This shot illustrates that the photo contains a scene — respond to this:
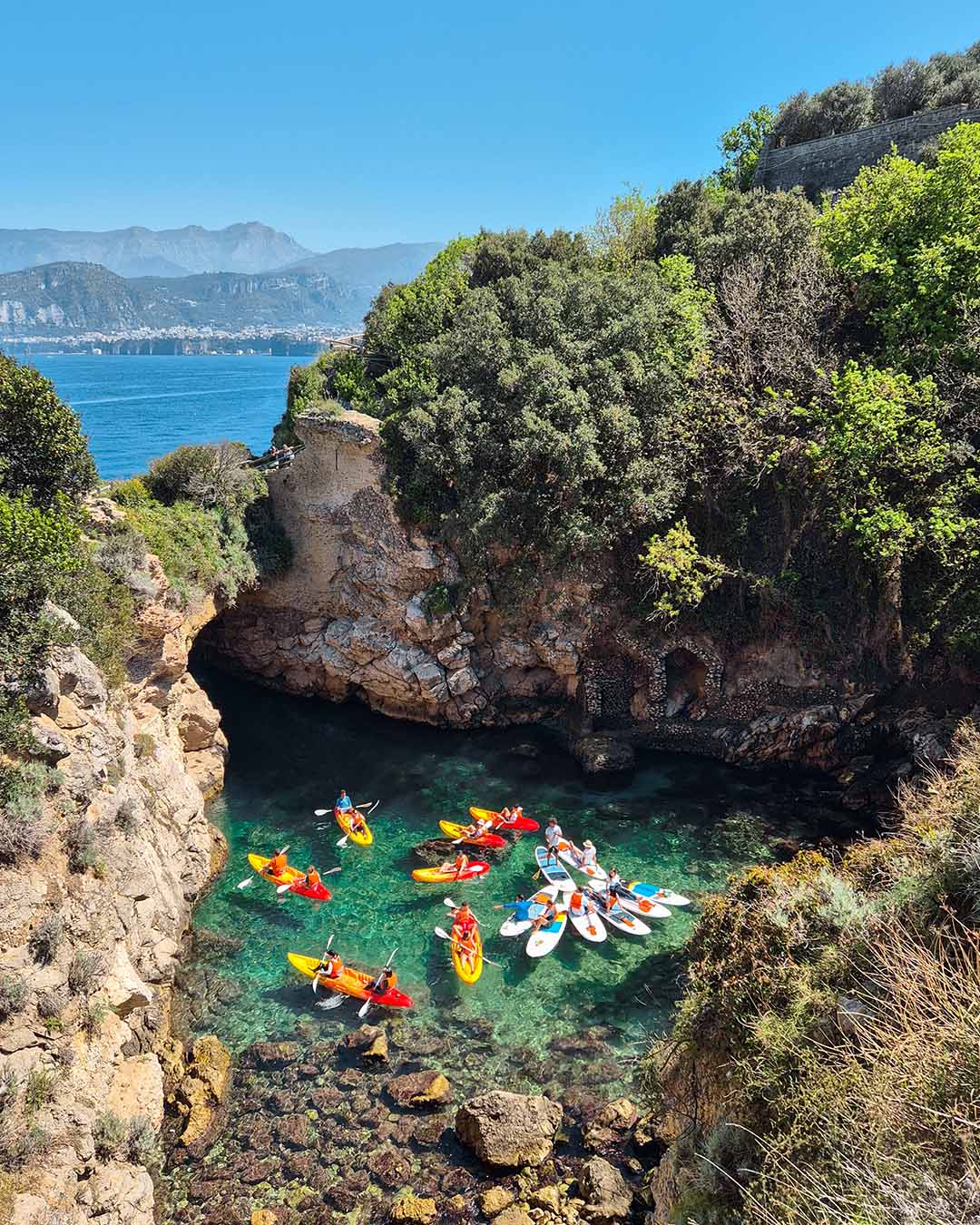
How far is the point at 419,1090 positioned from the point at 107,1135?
187 inches

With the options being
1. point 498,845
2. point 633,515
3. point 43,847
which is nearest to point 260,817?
point 498,845

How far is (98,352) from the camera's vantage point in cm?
18112

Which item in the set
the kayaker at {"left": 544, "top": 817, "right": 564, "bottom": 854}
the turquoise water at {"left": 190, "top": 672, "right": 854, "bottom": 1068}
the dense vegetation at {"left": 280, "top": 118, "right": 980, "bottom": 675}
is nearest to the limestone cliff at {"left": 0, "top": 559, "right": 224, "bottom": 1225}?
the turquoise water at {"left": 190, "top": 672, "right": 854, "bottom": 1068}

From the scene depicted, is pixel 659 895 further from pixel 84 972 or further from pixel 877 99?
pixel 877 99

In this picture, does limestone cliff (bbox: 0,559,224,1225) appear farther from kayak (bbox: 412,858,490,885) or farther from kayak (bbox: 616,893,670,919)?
kayak (bbox: 616,893,670,919)

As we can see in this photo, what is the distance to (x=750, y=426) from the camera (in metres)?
20.4

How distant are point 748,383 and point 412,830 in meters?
15.7

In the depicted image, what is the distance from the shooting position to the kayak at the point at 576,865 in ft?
55.7

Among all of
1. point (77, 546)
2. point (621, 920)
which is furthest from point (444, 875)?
point (77, 546)

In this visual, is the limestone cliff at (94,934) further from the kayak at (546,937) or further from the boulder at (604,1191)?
the kayak at (546,937)

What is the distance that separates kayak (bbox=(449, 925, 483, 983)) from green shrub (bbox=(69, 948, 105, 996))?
643cm

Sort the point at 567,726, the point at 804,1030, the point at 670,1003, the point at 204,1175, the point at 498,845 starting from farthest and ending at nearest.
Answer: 1. the point at 567,726
2. the point at 498,845
3. the point at 670,1003
4. the point at 204,1175
5. the point at 804,1030

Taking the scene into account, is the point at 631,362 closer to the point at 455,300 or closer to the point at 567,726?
the point at 455,300

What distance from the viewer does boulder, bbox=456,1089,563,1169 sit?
10.9 metres
